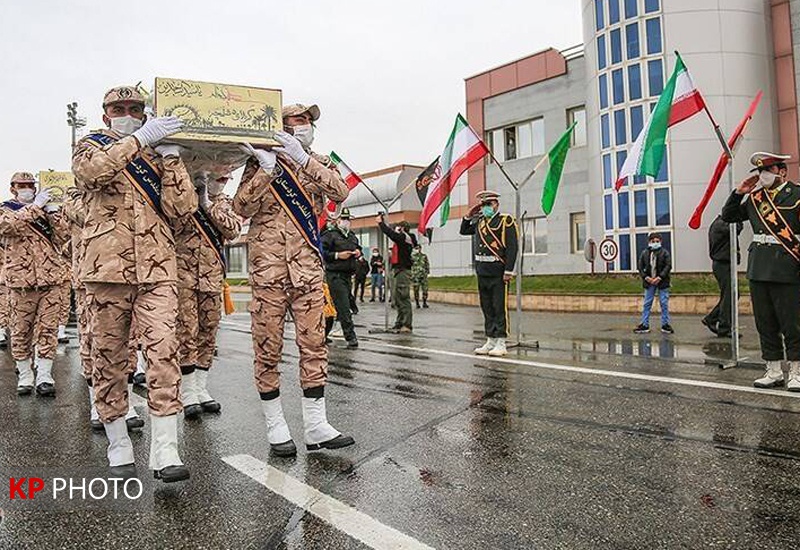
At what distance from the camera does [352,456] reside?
4.18m

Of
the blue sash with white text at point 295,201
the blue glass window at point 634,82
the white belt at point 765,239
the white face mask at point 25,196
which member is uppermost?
the blue glass window at point 634,82

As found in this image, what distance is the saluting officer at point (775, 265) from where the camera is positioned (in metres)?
6.12

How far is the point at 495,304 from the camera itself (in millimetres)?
8766

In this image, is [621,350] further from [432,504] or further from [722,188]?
[722,188]

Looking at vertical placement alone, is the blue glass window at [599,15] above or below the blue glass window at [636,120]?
above

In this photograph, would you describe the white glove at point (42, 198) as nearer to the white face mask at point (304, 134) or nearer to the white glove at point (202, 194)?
the white glove at point (202, 194)

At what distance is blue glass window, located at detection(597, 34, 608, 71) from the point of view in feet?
67.6

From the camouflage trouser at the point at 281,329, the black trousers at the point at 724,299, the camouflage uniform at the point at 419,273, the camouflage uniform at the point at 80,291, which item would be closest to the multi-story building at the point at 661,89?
the camouflage uniform at the point at 419,273

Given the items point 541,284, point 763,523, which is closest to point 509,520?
point 763,523

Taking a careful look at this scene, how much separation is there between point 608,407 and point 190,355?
3445mm

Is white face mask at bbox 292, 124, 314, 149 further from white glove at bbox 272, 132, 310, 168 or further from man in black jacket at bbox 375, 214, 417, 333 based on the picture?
man in black jacket at bbox 375, 214, 417, 333

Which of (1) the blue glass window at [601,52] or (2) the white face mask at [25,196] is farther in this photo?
(1) the blue glass window at [601,52]

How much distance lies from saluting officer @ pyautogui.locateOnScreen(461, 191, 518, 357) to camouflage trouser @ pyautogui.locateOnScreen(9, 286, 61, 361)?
201 inches

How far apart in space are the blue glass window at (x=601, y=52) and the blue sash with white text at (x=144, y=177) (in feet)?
63.6
